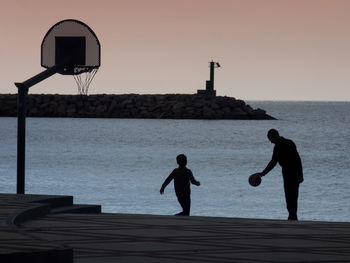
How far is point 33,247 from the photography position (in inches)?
322

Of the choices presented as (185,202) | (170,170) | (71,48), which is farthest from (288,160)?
(170,170)

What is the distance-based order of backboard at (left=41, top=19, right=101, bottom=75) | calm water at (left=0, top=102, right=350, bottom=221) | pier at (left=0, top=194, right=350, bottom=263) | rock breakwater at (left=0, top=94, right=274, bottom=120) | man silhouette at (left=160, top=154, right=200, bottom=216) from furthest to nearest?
rock breakwater at (left=0, top=94, right=274, bottom=120), calm water at (left=0, top=102, right=350, bottom=221), backboard at (left=41, top=19, right=101, bottom=75), man silhouette at (left=160, top=154, right=200, bottom=216), pier at (left=0, top=194, right=350, bottom=263)

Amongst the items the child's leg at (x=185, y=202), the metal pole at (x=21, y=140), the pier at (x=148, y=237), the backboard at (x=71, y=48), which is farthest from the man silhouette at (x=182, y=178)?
the backboard at (x=71, y=48)

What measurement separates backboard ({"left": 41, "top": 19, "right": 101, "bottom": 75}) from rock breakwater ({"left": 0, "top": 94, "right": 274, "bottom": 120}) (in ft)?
385

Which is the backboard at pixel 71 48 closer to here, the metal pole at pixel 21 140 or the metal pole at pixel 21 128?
the metal pole at pixel 21 128

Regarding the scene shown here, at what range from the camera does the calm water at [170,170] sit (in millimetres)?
33188

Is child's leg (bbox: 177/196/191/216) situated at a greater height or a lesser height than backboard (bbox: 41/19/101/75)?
lesser

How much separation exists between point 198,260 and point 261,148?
72.7m

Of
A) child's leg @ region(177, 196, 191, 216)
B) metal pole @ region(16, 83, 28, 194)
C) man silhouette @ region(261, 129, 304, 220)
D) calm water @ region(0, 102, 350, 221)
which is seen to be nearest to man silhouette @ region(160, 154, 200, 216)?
child's leg @ region(177, 196, 191, 216)

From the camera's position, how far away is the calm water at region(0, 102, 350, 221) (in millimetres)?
33188

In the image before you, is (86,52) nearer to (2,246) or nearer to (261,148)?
(2,246)

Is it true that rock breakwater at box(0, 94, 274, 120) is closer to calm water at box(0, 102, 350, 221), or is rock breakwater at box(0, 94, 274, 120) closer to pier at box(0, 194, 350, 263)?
calm water at box(0, 102, 350, 221)

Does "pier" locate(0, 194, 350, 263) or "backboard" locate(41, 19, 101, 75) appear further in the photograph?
"backboard" locate(41, 19, 101, 75)

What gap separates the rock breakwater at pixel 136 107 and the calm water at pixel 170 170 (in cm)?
3575
